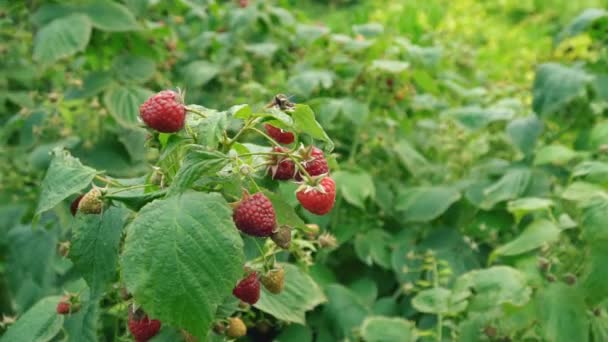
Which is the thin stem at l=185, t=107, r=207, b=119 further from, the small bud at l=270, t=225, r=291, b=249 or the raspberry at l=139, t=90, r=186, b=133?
the small bud at l=270, t=225, r=291, b=249

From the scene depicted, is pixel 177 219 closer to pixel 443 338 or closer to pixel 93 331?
pixel 93 331

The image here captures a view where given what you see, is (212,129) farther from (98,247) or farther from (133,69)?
(133,69)

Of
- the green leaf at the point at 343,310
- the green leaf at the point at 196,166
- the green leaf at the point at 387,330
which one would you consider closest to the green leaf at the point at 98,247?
the green leaf at the point at 196,166

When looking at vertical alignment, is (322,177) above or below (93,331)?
above

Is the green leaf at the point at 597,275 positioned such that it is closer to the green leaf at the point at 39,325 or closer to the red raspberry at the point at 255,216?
the red raspberry at the point at 255,216

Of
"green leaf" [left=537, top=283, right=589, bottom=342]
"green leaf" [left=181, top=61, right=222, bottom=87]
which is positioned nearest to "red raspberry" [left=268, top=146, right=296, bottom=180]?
"green leaf" [left=537, top=283, right=589, bottom=342]

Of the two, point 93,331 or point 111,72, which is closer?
point 93,331

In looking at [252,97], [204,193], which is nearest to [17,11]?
[252,97]
